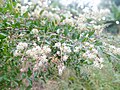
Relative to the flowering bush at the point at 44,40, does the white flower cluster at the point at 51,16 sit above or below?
above

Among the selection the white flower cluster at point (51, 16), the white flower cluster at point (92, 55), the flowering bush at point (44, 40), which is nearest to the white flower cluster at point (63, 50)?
the flowering bush at point (44, 40)

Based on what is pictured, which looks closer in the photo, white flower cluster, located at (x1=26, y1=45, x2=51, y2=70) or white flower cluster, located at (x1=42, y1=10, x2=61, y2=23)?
white flower cluster, located at (x1=26, y1=45, x2=51, y2=70)

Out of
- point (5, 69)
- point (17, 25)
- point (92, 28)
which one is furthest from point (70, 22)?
point (5, 69)

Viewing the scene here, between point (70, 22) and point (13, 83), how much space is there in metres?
0.53

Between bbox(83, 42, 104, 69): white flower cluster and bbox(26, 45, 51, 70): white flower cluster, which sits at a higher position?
bbox(26, 45, 51, 70): white flower cluster

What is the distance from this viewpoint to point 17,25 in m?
1.77

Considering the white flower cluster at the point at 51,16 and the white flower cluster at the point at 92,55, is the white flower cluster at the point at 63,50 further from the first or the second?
the white flower cluster at the point at 51,16

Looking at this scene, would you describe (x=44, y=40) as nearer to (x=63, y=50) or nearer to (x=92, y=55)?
(x=63, y=50)

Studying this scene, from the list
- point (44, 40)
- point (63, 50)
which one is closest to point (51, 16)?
point (44, 40)

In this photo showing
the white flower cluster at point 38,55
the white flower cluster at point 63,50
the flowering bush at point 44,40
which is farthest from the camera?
the flowering bush at point 44,40

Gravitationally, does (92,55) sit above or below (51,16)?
below

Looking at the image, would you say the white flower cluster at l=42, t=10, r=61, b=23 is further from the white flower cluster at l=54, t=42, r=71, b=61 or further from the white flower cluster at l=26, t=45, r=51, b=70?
the white flower cluster at l=26, t=45, r=51, b=70

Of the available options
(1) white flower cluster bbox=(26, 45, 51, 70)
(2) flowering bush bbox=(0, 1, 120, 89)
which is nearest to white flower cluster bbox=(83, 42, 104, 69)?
(2) flowering bush bbox=(0, 1, 120, 89)

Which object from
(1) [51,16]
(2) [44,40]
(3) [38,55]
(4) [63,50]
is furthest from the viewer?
(1) [51,16]
